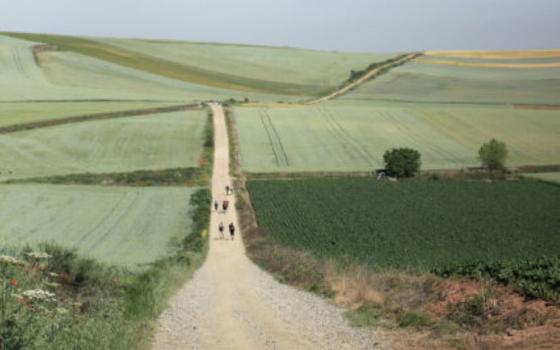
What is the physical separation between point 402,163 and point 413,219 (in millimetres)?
19569

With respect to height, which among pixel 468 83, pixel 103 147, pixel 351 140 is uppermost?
pixel 468 83

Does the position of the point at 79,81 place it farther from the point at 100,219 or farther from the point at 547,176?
the point at 100,219

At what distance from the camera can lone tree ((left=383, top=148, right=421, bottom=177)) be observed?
61.7 meters

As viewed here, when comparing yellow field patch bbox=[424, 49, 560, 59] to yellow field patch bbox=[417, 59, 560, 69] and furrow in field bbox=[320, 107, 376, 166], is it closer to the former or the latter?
yellow field patch bbox=[417, 59, 560, 69]

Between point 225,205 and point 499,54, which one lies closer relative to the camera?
point 225,205

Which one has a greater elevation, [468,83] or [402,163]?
[468,83]

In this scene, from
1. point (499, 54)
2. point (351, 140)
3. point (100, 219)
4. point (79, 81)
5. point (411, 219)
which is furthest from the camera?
point (499, 54)

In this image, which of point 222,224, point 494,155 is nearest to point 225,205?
point 222,224

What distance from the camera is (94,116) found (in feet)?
266

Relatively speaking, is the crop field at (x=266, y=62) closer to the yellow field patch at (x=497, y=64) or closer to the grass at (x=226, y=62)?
the grass at (x=226, y=62)

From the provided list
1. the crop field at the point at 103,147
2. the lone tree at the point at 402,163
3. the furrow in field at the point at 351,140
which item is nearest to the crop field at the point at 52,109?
the crop field at the point at 103,147

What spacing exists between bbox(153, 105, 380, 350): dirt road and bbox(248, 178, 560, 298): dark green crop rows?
17.4ft

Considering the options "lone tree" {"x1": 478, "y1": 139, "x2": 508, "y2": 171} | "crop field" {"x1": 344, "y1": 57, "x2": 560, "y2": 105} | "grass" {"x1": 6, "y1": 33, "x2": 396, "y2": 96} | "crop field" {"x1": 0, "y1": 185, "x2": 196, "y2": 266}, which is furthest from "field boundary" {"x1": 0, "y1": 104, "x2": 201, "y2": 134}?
"lone tree" {"x1": 478, "y1": 139, "x2": 508, "y2": 171}

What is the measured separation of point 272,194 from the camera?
5194 cm
